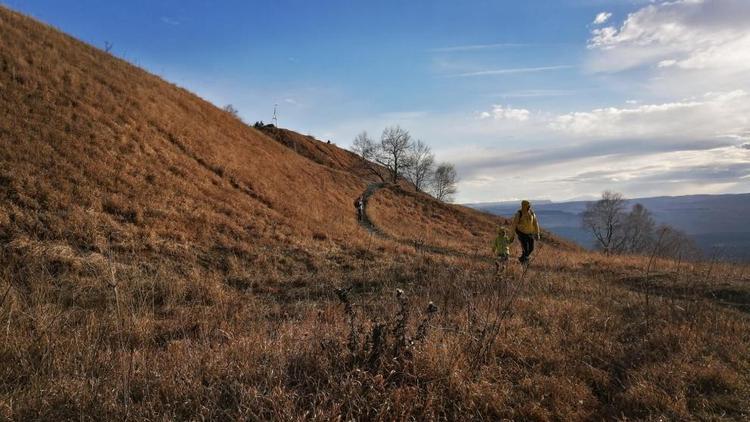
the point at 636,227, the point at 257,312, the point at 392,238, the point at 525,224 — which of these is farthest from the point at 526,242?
the point at 636,227

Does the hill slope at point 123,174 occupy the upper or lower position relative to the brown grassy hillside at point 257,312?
upper

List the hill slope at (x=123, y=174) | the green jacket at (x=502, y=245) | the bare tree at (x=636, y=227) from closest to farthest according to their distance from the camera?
the hill slope at (x=123, y=174) → the green jacket at (x=502, y=245) → the bare tree at (x=636, y=227)

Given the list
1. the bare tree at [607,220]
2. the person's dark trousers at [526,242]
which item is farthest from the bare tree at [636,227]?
the person's dark trousers at [526,242]

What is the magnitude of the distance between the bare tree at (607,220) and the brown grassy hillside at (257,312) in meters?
54.6

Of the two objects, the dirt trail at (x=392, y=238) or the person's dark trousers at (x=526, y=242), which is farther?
the dirt trail at (x=392, y=238)

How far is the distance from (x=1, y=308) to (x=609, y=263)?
50.5ft

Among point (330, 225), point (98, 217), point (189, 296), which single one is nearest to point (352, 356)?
point (189, 296)

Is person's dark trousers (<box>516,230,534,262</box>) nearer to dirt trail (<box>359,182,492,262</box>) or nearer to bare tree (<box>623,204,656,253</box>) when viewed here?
dirt trail (<box>359,182,492,262</box>)

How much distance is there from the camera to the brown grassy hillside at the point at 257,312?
3.31 m

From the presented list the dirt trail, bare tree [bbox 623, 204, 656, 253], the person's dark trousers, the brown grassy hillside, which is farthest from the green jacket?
bare tree [bbox 623, 204, 656, 253]

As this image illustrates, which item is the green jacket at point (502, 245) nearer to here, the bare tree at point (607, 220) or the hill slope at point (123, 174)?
the hill slope at point (123, 174)

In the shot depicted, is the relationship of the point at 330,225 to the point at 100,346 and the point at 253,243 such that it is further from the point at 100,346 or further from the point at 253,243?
the point at 100,346

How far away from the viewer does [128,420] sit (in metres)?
2.84

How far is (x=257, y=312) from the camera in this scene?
6.01 metres
